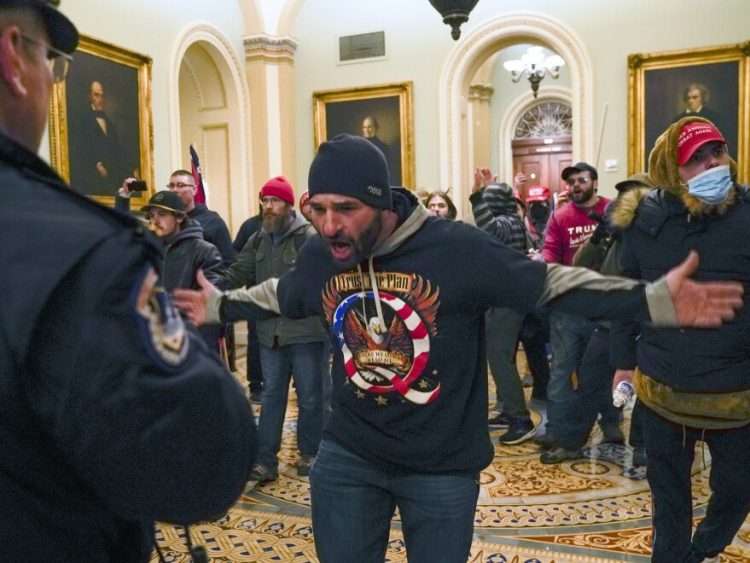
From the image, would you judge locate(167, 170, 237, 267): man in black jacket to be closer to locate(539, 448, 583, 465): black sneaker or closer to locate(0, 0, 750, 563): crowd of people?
locate(0, 0, 750, 563): crowd of people

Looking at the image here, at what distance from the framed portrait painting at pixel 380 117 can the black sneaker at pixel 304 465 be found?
5938 mm

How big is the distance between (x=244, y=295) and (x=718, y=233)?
164 cm

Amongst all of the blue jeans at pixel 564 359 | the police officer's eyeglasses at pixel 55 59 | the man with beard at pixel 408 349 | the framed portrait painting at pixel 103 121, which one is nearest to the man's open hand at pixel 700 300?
the man with beard at pixel 408 349

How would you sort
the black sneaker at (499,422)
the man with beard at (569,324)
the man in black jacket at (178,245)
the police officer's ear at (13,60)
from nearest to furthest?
the police officer's ear at (13,60), the man in black jacket at (178,245), the man with beard at (569,324), the black sneaker at (499,422)

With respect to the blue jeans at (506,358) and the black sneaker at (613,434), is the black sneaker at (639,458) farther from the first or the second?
the blue jeans at (506,358)

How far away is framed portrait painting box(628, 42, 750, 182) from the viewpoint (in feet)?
28.5

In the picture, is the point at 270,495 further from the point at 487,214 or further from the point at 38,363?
the point at 38,363

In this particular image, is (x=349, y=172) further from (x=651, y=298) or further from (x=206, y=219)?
(x=206, y=219)

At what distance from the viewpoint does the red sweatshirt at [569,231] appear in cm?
508

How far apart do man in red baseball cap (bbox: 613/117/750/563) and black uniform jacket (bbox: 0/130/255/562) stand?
7.01ft

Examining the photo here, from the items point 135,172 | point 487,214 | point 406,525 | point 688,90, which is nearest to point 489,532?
point 406,525

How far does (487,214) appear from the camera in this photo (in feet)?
17.3

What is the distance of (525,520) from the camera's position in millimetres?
3826

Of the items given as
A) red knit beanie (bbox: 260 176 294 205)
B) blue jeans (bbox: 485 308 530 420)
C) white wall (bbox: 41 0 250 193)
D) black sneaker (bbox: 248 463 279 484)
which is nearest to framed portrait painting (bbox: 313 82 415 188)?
white wall (bbox: 41 0 250 193)
